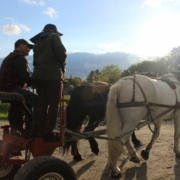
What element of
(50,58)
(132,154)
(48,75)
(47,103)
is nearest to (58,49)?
(50,58)

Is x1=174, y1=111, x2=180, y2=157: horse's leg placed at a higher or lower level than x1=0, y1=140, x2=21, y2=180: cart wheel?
higher

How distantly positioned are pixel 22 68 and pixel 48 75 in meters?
0.49

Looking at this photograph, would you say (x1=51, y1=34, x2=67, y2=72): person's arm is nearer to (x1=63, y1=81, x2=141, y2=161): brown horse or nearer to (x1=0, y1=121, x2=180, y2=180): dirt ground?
(x1=63, y1=81, x2=141, y2=161): brown horse

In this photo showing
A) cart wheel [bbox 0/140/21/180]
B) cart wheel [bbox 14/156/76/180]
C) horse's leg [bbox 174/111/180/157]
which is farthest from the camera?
horse's leg [bbox 174/111/180/157]

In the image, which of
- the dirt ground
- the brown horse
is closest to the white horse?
the dirt ground

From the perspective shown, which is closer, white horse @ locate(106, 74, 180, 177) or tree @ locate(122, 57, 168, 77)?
white horse @ locate(106, 74, 180, 177)

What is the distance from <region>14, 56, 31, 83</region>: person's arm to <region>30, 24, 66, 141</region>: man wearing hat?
0.21 metres

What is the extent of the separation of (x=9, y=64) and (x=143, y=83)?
2.35 meters

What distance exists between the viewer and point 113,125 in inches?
176

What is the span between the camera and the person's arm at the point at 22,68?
12.1 ft

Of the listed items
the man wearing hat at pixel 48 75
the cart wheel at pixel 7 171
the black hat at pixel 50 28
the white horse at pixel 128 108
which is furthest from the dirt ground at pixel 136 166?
the black hat at pixel 50 28

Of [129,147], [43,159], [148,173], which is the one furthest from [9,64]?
[148,173]

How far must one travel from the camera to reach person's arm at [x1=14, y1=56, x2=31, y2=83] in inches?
145

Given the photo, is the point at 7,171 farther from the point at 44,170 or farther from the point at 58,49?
the point at 58,49
